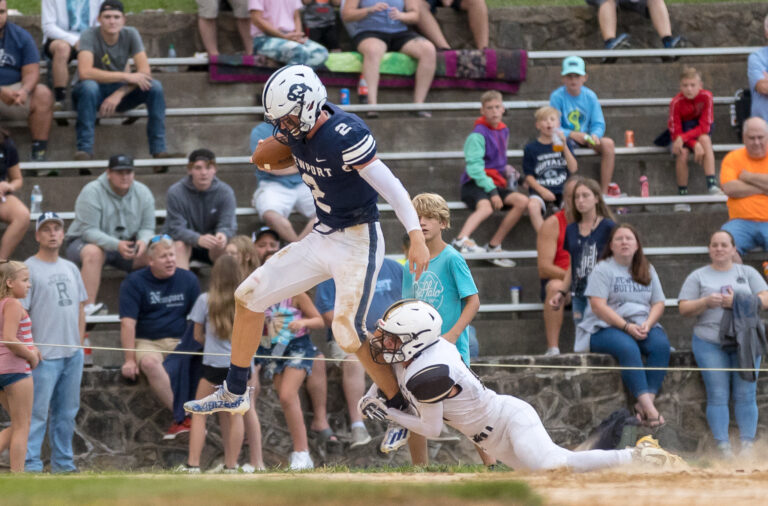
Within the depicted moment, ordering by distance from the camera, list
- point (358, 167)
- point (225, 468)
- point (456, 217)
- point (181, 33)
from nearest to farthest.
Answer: point (358, 167) → point (225, 468) → point (456, 217) → point (181, 33)

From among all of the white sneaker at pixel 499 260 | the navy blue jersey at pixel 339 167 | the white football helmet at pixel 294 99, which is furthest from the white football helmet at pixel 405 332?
the white sneaker at pixel 499 260

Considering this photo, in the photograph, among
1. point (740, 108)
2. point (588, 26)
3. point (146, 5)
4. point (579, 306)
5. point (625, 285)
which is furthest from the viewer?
point (146, 5)

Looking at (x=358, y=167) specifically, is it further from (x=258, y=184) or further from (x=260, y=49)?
(x=260, y=49)

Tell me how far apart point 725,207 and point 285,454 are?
5769 mm

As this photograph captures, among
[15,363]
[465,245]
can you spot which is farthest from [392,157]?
[15,363]

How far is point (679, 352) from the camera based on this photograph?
10469mm

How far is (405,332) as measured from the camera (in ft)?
22.6

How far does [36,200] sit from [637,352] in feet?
20.4

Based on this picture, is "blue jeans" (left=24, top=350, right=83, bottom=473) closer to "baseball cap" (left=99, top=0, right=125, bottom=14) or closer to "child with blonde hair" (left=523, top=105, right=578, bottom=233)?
"baseball cap" (left=99, top=0, right=125, bottom=14)

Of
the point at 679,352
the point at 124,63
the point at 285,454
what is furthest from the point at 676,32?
the point at 285,454

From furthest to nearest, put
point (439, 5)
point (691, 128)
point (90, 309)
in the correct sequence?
point (439, 5) → point (691, 128) → point (90, 309)

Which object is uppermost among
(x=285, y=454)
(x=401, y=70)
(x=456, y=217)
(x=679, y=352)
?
(x=401, y=70)

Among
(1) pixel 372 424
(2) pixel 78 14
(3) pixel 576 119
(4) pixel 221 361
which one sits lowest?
(1) pixel 372 424

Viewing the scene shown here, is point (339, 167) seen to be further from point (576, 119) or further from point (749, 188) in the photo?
point (576, 119)
